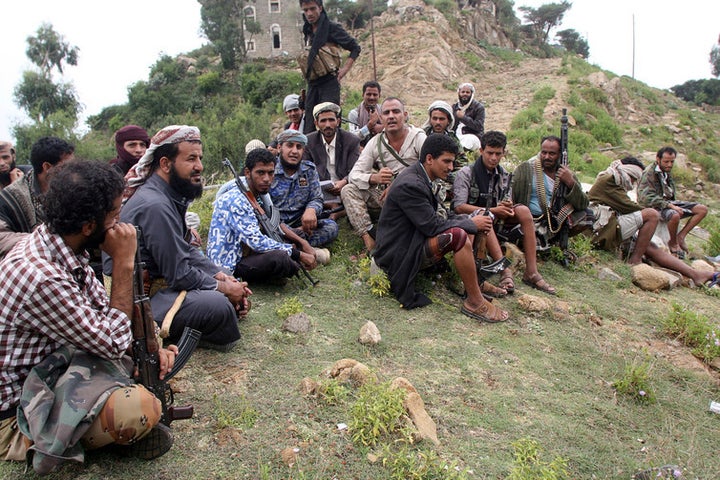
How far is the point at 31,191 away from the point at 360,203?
122 inches

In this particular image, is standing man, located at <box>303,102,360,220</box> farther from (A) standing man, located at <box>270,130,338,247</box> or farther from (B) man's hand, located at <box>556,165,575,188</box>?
(B) man's hand, located at <box>556,165,575,188</box>

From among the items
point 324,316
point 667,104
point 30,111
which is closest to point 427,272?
point 324,316

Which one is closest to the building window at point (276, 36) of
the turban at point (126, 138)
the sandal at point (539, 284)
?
the turban at point (126, 138)

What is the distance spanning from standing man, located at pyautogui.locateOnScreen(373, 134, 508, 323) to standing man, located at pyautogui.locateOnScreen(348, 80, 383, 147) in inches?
93.8

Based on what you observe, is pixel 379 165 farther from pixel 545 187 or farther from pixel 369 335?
pixel 369 335

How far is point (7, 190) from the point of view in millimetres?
3861

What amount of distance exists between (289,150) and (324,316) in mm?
1891

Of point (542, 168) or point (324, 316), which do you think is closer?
point (324, 316)

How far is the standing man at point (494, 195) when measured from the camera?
17.1 ft

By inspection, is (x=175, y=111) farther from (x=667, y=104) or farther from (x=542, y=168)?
(x=542, y=168)

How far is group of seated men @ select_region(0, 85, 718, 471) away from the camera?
210cm

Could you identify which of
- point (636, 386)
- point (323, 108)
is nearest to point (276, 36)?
point (323, 108)

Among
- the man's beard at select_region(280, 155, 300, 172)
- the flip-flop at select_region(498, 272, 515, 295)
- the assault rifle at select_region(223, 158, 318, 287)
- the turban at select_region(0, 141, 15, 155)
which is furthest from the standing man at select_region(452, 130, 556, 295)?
the turban at select_region(0, 141, 15, 155)

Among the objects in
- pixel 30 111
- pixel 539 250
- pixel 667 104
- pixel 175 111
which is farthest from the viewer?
pixel 30 111
